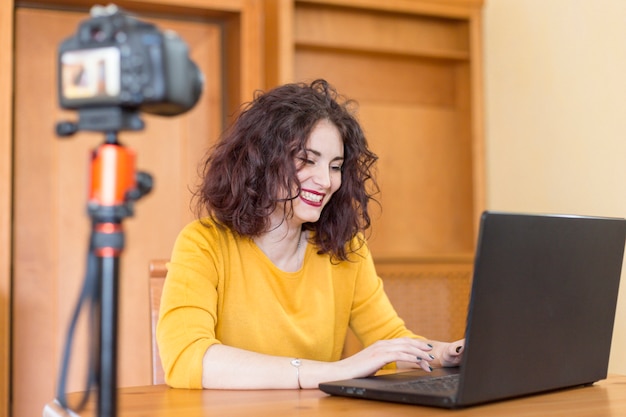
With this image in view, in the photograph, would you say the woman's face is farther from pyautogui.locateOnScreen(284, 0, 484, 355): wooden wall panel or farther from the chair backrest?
pyautogui.locateOnScreen(284, 0, 484, 355): wooden wall panel

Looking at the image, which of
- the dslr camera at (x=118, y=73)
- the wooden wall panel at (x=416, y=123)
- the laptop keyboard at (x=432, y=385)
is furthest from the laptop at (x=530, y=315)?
the wooden wall panel at (x=416, y=123)

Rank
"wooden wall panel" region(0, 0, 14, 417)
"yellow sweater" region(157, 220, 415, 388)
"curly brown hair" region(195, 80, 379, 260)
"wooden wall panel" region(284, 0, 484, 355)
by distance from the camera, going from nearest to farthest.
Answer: "yellow sweater" region(157, 220, 415, 388), "curly brown hair" region(195, 80, 379, 260), "wooden wall panel" region(0, 0, 14, 417), "wooden wall panel" region(284, 0, 484, 355)

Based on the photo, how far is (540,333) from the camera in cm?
119

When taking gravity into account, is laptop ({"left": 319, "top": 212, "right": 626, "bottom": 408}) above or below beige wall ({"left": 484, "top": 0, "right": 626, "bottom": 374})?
below

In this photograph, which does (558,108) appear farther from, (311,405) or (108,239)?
(108,239)

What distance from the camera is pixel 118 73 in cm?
72

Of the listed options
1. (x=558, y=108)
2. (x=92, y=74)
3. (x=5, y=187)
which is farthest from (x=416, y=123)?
(x=92, y=74)

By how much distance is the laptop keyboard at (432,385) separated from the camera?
47.2 inches

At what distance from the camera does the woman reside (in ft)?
5.49

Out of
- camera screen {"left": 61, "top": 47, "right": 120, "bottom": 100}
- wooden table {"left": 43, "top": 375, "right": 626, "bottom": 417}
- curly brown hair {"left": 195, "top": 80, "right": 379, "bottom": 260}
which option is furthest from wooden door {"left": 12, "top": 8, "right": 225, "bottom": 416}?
camera screen {"left": 61, "top": 47, "right": 120, "bottom": 100}

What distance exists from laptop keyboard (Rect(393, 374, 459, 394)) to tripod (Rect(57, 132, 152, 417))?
57 centimetres

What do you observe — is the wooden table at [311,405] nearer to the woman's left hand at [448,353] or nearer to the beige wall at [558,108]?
the woman's left hand at [448,353]

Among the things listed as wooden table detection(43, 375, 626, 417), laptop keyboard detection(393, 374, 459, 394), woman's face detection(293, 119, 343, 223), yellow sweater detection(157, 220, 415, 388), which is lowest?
wooden table detection(43, 375, 626, 417)

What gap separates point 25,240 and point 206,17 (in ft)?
3.51
